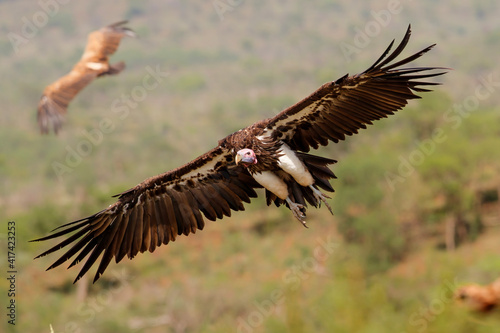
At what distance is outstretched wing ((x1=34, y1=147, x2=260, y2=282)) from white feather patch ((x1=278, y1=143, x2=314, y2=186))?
0.83 m

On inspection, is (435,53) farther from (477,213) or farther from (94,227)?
(94,227)

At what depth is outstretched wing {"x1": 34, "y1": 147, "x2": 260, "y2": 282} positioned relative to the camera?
9.49m

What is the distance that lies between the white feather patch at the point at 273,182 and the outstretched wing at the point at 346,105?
1.44ft

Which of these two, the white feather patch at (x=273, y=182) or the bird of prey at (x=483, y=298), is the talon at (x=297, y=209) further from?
the bird of prey at (x=483, y=298)

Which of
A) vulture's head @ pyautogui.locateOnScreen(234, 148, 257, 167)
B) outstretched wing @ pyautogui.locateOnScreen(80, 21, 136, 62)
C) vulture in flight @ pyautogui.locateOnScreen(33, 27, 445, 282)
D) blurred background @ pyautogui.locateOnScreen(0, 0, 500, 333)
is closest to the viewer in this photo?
vulture in flight @ pyautogui.locateOnScreen(33, 27, 445, 282)

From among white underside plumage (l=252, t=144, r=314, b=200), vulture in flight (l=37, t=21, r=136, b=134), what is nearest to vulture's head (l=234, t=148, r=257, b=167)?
white underside plumage (l=252, t=144, r=314, b=200)

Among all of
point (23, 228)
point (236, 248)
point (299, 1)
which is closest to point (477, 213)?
point (236, 248)

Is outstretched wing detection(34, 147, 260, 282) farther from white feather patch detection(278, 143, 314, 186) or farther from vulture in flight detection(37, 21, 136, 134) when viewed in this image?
vulture in flight detection(37, 21, 136, 134)

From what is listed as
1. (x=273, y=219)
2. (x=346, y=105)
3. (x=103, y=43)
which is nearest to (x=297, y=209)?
(x=346, y=105)

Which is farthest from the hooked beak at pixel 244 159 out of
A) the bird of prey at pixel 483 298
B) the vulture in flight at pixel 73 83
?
the vulture in flight at pixel 73 83

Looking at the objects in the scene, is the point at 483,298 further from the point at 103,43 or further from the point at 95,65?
the point at 103,43

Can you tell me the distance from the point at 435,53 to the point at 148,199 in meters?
126

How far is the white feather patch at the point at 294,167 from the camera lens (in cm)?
877

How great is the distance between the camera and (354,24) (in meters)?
153
